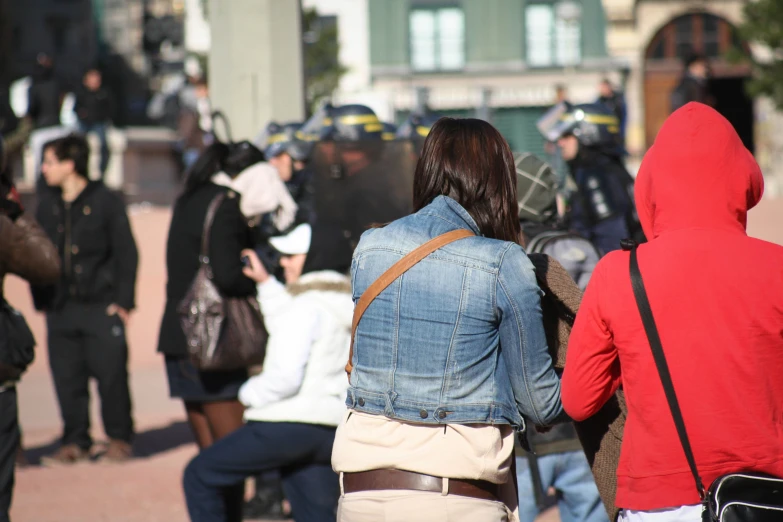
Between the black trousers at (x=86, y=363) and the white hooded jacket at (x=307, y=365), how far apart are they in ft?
11.1

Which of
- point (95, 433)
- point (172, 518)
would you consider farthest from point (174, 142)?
point (172, 518)

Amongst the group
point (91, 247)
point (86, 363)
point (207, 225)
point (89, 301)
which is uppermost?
point (207, 225)

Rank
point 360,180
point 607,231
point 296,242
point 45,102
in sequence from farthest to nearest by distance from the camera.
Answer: point 45,102
point 360,180
point 607,231
point 296,242

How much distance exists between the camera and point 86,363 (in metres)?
8.08

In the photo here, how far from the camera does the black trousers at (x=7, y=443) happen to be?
181 inches

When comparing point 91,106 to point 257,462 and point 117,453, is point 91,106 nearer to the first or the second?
point 117,453

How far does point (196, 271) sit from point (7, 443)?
55.3 inches

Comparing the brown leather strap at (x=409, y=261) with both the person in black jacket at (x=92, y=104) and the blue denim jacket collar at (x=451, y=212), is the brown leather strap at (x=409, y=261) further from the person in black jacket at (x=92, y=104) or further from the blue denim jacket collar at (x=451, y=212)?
the person in black jacket at (x=92, y=104)

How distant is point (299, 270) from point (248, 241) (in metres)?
0.78

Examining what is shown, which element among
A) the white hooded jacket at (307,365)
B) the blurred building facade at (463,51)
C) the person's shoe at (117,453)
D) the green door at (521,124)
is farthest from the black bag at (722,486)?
the blurred building facade at (463,51)

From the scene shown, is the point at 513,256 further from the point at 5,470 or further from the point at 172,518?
the point at 172,518

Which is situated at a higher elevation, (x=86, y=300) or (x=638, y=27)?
(x=638, y=27)

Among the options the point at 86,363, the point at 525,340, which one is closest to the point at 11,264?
the point at 525,340

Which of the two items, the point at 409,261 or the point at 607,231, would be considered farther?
the point at 607,231
